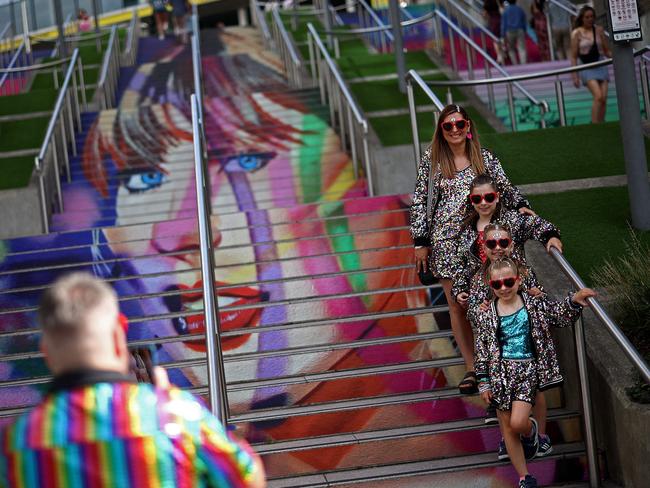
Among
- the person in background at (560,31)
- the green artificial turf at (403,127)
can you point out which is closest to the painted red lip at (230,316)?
the green artificial turf at (403,127)

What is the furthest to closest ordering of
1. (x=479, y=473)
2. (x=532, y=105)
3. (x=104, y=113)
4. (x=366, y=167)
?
1. (x=104, y=113)
2. (x=532, y=105)
3. (x=366, y=167)
4. (x=479, y=473)

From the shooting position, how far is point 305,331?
26.7 feet

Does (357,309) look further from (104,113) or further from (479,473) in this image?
(104,113)

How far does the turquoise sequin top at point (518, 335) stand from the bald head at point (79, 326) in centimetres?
366

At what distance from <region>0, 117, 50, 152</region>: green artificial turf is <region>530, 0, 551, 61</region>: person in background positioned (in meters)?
8.21

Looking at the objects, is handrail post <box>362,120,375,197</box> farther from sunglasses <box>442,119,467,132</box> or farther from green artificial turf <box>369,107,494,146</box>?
sunglasses <box>442,119,467,132</box>

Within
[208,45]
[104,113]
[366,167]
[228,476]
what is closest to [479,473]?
[228,476]

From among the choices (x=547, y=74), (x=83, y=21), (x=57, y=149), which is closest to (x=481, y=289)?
(x=547, y=74)

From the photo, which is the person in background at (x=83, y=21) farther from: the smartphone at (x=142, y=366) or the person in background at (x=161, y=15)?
the smartphone at (x=142, y=366)

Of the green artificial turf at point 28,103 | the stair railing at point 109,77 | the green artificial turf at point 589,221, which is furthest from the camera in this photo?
the stair railing at point 109,77

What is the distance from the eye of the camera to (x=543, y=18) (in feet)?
62.5

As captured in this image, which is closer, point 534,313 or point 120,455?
point 120,455

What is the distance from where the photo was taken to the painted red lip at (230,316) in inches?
320

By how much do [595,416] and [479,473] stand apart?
28.9 inches
